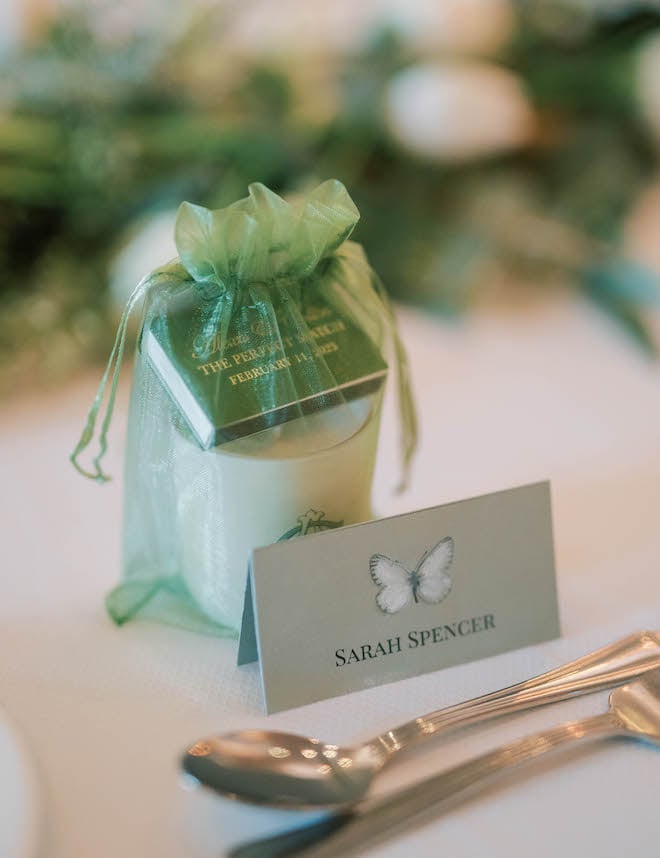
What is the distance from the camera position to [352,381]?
499mm

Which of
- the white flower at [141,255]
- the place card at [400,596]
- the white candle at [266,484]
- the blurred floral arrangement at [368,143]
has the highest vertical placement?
the blurred floral arrangement at [368,143]

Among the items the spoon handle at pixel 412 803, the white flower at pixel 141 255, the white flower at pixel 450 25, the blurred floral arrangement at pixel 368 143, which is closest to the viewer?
the spoon handle at pixel 412 803

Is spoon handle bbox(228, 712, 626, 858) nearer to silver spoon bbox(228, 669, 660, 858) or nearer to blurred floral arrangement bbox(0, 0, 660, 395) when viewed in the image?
silver spoon bbox(228, 669, 660, 858)

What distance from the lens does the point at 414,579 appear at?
19.7 inches

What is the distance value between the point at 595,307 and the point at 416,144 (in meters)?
0.28

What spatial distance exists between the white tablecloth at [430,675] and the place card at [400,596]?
0.01 m

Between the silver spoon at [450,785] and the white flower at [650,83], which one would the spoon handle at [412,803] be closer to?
the silver spoon at [450,785]

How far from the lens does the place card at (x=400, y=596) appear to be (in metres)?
0.48

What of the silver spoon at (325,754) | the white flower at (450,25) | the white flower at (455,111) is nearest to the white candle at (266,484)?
the silver spoon at (325,754)

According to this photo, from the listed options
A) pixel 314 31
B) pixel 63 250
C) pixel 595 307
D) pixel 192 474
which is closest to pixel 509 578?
pixel 192 474

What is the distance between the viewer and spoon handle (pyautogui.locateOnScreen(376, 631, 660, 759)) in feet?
1.50

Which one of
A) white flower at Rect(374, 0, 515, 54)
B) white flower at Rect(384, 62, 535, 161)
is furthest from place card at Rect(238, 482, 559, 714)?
white flower at Rect(374, 0, 515, 54)

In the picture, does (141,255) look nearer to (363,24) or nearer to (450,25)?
(450,25)

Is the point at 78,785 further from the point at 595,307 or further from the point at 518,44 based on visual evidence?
the point at 518,44
